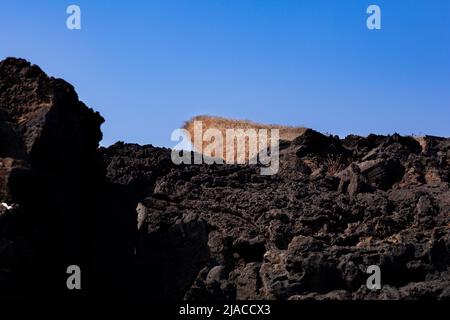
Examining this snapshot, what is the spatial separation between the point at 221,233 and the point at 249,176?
4141 mm

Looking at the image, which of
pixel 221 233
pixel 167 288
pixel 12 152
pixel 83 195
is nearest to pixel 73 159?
pixel 83 195

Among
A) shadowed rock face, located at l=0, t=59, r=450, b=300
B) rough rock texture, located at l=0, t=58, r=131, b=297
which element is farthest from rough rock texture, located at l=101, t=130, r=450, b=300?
rough rock texture, located at l=0, t=58, r=131, b=297

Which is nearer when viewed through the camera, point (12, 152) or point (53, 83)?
point (12, 152)

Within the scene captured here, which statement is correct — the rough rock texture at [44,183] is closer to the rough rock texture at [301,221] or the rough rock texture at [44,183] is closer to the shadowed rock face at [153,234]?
the shadowed rock face at [153,234]

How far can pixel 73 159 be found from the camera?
41.3 ft

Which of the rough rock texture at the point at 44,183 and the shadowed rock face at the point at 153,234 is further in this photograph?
the shadowed rock face at the point at 153,234

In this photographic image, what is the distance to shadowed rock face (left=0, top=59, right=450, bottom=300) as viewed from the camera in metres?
11.1

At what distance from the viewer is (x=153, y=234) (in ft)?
43.2

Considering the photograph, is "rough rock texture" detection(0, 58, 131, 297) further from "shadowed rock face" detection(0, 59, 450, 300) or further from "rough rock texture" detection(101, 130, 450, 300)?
"rough rock texture" detection(101, 130, 450, 300)

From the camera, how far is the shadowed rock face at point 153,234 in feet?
36.5

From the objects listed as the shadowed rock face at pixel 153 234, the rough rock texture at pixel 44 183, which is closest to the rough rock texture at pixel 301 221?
the shadowed rock face at pixel 153 234

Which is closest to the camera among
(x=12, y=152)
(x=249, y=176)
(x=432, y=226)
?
(x=12, y=152)

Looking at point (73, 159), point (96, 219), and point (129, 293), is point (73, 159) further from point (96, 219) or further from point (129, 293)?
point (129, 293)

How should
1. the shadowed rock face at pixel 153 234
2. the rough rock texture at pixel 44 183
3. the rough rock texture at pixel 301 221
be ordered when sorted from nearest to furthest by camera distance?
the rough rock texture at pixel 44 183 → the shadowed rock face at pixel 153 234 → the rough rock texture at pixel 301 221
